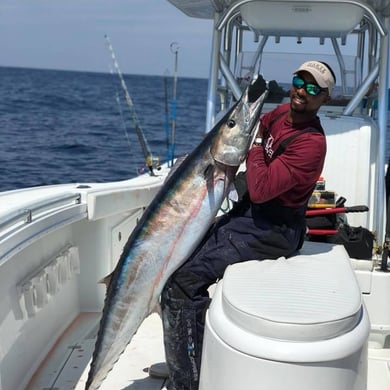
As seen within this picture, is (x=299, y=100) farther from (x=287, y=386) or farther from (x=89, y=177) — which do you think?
(x=89, y=177)

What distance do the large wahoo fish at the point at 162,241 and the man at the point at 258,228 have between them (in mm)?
83

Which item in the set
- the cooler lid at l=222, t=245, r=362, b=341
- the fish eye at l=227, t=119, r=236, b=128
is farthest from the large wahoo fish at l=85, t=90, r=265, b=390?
the cooler lid at l=222, t=245, r=362, b=341

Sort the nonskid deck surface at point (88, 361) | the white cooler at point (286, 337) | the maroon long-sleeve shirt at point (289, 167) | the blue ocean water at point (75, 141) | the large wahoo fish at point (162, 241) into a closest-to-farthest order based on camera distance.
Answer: the white cooler at point (286, 337), the maroon long-sleeve shirt at point (289, 167), the large wahoo fish at point (162, 241), the nonskid deck surface at point (88, 361), the blue ocean water at point (75, 141)

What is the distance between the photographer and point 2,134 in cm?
1964

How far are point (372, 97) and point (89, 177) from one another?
8920mm

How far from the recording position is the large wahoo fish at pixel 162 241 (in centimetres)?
290

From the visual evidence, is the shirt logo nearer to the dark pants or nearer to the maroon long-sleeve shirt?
the maroon long-sleeve shirt

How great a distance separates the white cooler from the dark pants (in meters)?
0.44

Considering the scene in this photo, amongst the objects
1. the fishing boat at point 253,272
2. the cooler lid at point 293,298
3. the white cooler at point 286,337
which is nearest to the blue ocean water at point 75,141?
the fishing boat at point 253,272

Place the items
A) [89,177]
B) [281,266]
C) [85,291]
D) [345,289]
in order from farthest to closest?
[89,177]
[85,291]
[281,266]
[345,289]

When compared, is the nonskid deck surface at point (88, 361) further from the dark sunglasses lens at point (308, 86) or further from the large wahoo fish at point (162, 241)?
the dark sunglasses lens at point (308, 86)

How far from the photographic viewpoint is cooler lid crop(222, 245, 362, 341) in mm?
2129

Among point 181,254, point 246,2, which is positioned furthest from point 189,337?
point 246,2

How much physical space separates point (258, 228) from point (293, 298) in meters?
0.69
